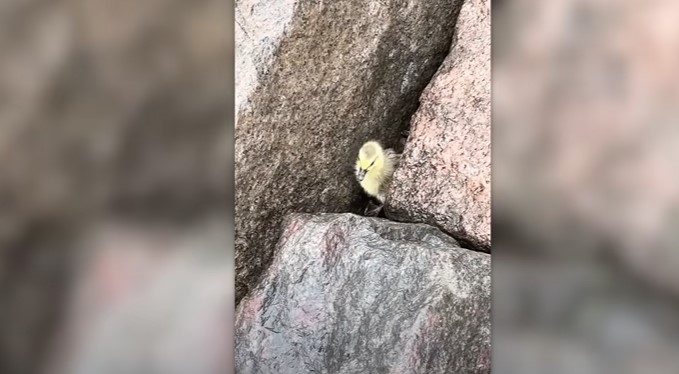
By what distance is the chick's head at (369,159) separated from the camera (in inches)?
38.6

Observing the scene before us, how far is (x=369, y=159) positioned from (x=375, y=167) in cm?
2

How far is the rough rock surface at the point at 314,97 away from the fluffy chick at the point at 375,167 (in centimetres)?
1

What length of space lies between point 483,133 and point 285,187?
1.08 ft

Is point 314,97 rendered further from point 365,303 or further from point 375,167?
point 365,303
